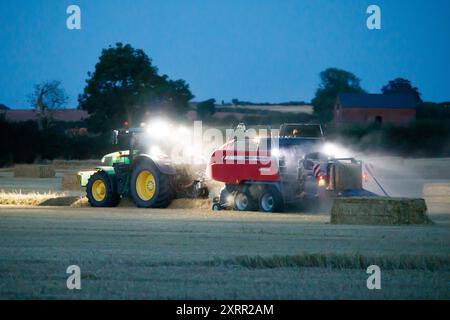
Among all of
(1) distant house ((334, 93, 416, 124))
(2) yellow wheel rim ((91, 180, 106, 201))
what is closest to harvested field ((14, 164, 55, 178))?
(2) yellow wheel rim ((91, 180, 106, 201))

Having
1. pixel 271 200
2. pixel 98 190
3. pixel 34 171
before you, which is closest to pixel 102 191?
pixel 98 190

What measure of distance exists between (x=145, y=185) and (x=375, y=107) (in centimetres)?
5596

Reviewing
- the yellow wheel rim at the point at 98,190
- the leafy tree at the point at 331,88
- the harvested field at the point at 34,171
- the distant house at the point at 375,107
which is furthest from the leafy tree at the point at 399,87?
the yellow wheel rim at the point at 98,190

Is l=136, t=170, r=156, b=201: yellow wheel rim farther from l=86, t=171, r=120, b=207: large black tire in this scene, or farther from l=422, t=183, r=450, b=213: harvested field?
l=422, t=183, r=450, b=213: harvested field

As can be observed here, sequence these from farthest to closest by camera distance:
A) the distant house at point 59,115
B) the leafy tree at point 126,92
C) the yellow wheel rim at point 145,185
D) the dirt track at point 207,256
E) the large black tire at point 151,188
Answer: the distant house at point 59,115, the leafy tree at point 126,92, the yellow wheel rim at point 145,185, the large black tire at point 151,188, the dirt track at point 207,256

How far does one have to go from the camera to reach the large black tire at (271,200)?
870 inches

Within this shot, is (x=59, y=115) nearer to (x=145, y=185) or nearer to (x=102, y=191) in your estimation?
(x=102, y=191)

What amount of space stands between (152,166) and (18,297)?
1338cm

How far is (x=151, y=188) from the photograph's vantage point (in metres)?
23.6

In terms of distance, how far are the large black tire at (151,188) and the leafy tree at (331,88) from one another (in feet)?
207

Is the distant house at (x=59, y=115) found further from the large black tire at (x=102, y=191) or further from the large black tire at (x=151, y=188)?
the large black tire at (x=151, y=188)

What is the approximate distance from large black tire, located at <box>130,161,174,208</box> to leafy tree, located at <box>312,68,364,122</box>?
207 feet

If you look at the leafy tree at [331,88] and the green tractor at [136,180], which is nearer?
the green tractor at [136,180]
